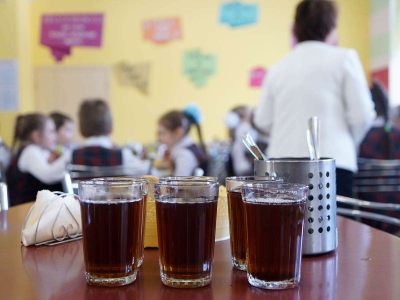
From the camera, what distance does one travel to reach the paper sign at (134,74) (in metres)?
6.88

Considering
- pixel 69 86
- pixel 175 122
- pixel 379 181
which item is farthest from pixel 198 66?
pixel 379 181

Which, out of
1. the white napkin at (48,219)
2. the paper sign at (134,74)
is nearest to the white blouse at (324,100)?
Result: the white napkin at (48,219)

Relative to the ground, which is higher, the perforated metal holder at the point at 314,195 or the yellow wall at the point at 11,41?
the yellow wall at the point at 11,41

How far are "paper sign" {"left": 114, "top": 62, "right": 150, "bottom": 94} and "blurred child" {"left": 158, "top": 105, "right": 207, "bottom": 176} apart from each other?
348 centimetres

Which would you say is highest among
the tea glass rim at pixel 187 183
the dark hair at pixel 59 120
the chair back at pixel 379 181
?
the dark hair at pixel 59 120

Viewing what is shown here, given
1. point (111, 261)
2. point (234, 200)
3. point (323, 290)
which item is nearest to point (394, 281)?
point (323, 290)

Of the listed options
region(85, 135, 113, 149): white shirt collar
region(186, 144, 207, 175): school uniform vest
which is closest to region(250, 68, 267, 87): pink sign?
region(186, 144, 207, 175): school uniform vest

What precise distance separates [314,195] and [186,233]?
272 millimetres

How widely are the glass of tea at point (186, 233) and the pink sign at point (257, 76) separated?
6.36m

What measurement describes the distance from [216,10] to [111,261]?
6.63 meters

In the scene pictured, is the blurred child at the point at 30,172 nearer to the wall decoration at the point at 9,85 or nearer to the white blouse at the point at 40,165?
the white blouse at the point at 40,165

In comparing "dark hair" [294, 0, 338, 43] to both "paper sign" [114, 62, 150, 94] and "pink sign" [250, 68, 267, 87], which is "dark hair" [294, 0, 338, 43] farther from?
"paper sign" [114, 62, 150, 94]

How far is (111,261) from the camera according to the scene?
57cm

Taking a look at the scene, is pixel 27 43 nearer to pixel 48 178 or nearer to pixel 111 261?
pixel 48 178
